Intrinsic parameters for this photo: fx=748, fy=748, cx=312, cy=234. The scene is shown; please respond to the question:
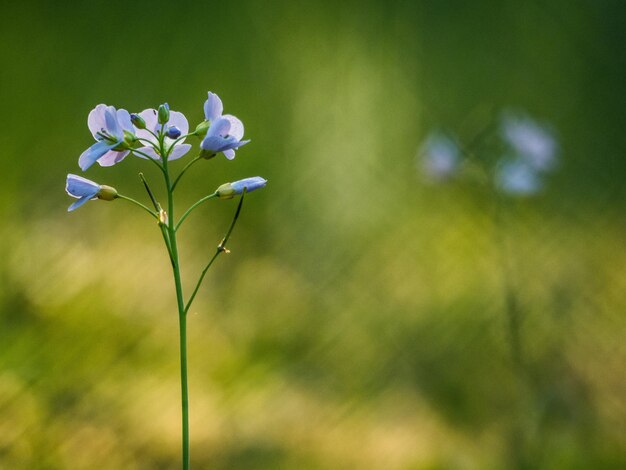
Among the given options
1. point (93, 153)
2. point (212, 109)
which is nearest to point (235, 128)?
point (212, 109)

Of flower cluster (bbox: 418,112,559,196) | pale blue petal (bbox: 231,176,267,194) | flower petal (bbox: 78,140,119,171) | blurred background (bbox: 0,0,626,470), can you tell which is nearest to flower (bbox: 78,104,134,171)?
flower petal (bbox: 78,140,119,171)

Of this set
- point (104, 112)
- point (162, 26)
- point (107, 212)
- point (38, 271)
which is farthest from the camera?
point (162, 26)

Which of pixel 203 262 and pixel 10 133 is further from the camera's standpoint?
pixel 10 133

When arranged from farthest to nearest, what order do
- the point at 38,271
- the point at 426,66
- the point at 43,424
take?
the point at 426,66 < the point at 38,271 < the point at 43,424

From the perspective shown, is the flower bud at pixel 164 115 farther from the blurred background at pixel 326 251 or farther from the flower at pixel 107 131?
the blurred background at pixel 326 251

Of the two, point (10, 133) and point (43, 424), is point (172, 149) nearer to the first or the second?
point (43, 424)

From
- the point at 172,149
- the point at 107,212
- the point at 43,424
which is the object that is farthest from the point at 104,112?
the point at 107,212

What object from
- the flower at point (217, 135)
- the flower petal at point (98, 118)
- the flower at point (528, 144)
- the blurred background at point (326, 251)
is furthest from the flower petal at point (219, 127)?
the flower at point (528, 144)
